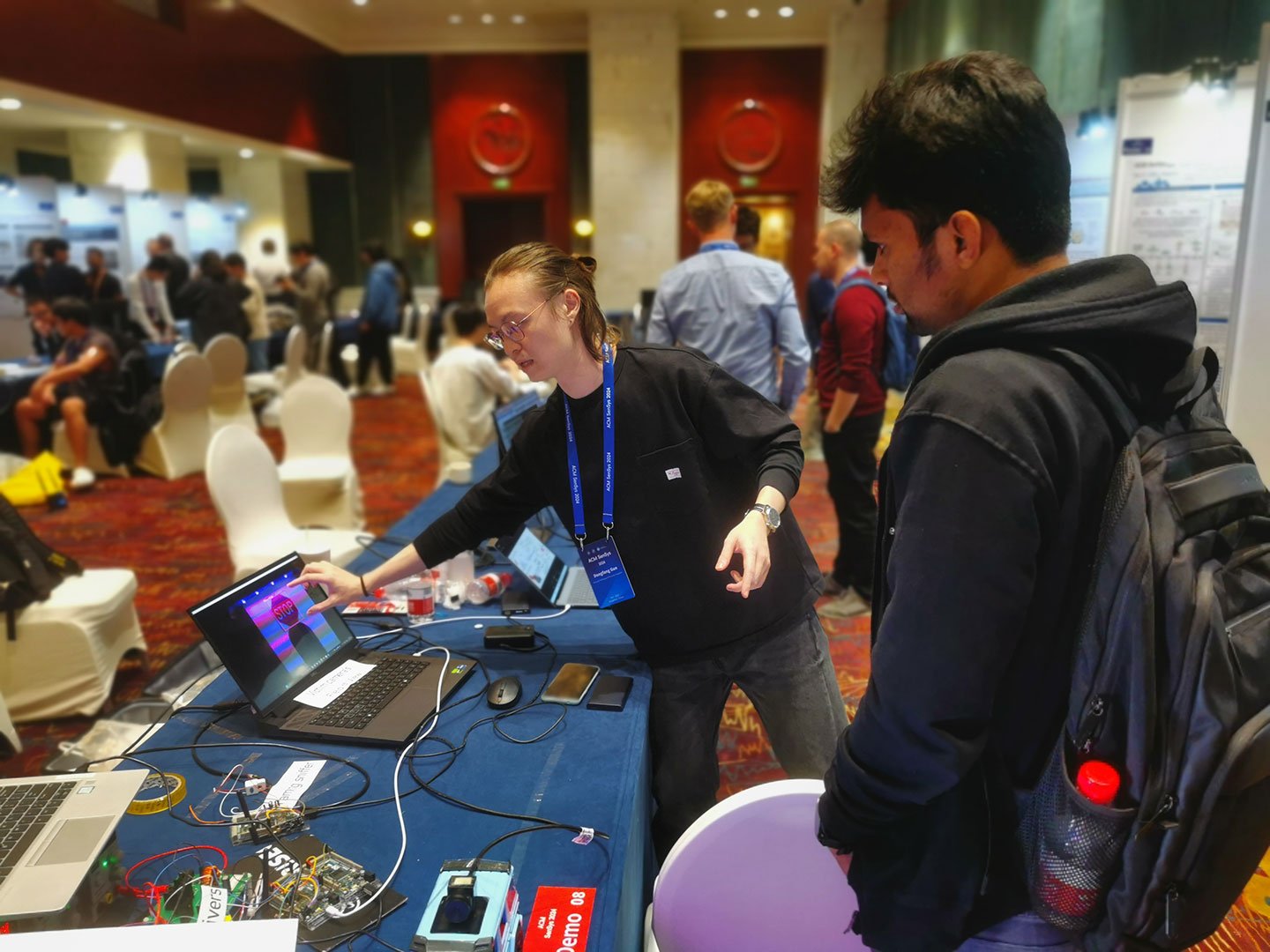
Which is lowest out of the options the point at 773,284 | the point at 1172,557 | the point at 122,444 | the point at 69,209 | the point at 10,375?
the point at 122,444

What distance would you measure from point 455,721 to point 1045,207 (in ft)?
4.00

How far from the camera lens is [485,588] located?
2139mm

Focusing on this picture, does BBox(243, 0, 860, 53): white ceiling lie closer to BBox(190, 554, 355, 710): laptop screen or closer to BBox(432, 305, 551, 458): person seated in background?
BBox(432, 305, 551, 458): person seated in background

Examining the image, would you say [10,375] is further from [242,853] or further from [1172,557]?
[1172,557]

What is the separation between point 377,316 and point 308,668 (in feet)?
26.9

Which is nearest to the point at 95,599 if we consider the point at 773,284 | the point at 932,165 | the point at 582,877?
the point at 582,877

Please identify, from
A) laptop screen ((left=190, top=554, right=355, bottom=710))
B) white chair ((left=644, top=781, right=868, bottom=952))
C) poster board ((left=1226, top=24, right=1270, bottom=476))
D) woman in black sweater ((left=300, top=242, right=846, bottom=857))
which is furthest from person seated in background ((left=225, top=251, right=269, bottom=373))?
white chair ((left=644, top=781, right=868, bottom=952))

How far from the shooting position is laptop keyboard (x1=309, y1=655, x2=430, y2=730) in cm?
155

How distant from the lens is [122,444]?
19.9 feet

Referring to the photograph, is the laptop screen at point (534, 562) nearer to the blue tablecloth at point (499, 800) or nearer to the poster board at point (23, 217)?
the blue tablecloth at point (499, 800)

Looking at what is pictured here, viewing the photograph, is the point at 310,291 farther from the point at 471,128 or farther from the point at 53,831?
the point at 53,831

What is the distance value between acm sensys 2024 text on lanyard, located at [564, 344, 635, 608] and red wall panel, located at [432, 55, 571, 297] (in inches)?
427

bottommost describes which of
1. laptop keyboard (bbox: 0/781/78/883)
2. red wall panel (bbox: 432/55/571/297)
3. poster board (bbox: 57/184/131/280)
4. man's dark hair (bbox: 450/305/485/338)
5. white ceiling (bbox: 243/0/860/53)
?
laptop keyboard (bbox: 0/781/78/883)

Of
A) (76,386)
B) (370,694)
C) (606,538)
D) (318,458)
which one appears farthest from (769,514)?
(76,386)
